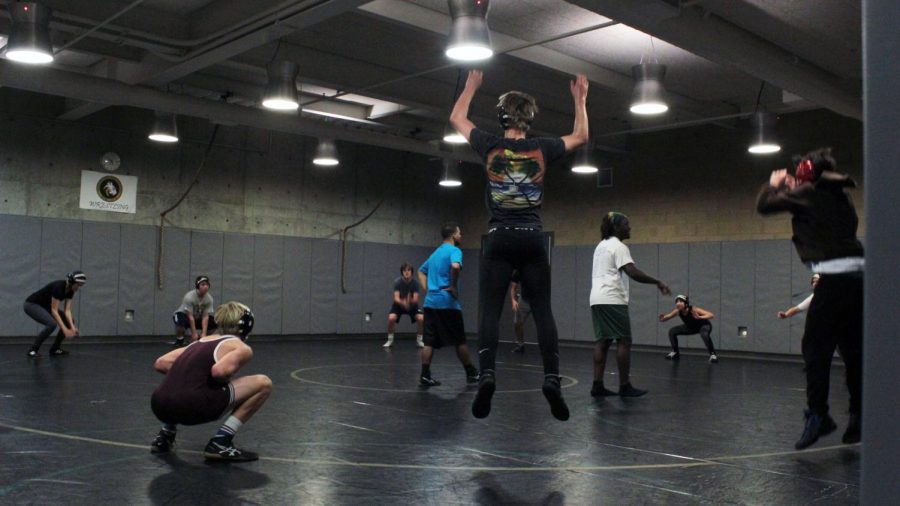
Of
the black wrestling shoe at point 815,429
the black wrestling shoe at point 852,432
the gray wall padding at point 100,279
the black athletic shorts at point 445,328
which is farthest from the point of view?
the gray wall padding at point 100,279

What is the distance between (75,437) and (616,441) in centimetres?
368

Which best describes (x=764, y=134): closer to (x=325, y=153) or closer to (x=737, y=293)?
(x=737, y=293)

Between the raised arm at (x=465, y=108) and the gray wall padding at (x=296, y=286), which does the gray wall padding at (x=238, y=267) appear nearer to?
the gray wall padding at (x=296, y=286)

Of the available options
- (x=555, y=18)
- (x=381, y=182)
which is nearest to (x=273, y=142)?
(x=381, y=182)

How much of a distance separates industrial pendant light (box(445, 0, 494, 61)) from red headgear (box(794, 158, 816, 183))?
3.94 metres

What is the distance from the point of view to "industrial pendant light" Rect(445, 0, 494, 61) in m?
7.93

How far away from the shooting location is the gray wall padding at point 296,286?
1933cm

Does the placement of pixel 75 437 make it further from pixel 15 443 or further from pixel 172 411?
pixel 172 411

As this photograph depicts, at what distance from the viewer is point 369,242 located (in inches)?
827

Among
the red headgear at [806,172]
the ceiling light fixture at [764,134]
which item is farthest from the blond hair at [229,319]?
the ceiling light fixture at [764,134]

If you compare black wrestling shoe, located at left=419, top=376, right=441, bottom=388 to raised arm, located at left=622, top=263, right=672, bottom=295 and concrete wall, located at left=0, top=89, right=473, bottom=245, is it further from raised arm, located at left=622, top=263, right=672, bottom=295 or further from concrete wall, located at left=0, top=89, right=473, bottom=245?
concrete wall, located at left=0, top=89, right=473, bottom=245

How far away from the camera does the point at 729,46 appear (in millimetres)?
10766

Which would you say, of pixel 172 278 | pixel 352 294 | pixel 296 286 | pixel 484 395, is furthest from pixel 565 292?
pixel 484 395

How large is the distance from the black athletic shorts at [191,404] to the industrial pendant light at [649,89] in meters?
7.60
